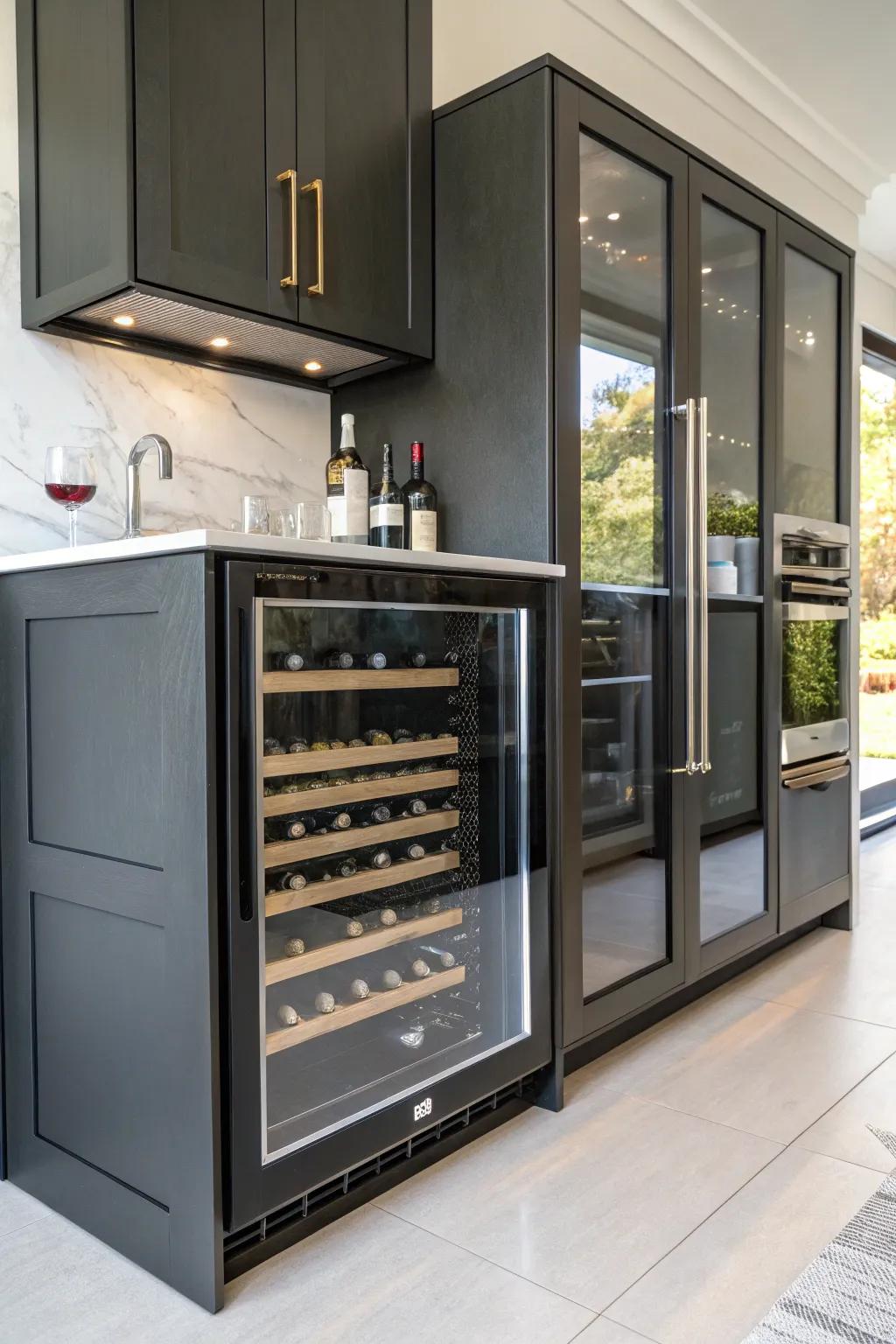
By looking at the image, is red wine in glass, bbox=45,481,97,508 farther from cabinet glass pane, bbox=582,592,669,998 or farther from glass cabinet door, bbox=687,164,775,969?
glass cabinet door, bbox=687,164,775,969

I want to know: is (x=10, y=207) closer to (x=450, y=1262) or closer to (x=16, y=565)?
(x=16, y=565)

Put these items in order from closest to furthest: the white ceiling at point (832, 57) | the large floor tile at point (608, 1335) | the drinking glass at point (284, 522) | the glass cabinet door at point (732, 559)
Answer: the large floor tile at point (608, 1335)
the drinking glass at point (284, 522)
the glass cabinet door at point (732, 559)
the white ceiling at point (832, 57)

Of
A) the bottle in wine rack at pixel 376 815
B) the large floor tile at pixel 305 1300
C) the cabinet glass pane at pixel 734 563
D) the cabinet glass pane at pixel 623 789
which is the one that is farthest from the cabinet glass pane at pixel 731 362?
the large floor tile at pixel 305 1300

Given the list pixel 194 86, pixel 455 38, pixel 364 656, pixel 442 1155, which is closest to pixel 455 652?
pixel 364 656

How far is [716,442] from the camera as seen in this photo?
2.89 m

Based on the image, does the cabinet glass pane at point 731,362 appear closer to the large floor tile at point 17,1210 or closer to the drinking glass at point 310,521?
the drinking glass at point 310,521

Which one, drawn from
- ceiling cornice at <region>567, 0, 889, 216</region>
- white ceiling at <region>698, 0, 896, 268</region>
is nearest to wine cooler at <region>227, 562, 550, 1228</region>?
ceiling cornice at <region>567, 0, 889, 216</region>

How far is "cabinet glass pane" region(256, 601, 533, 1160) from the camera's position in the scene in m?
1.67

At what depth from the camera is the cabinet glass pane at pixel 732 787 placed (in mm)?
2812

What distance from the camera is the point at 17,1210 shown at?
5.90 ft

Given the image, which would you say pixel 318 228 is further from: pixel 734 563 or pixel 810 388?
pixel 810 388

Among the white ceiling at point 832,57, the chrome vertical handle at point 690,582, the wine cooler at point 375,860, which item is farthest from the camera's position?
the white ceiling at point 832,57

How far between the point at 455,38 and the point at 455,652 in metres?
1.75

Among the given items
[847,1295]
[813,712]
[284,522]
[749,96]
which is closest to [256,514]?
[284,522]
